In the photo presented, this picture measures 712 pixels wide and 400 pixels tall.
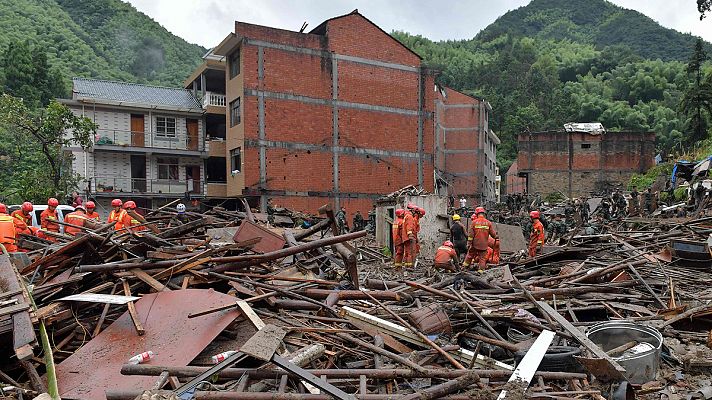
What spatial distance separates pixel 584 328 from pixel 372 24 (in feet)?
87.1

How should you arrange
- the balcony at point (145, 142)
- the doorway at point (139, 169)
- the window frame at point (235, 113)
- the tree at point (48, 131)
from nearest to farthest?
the tree at point (48, 131), the window frame at point (235, 113), the balcony at point (145, 142), the doorway at point (139, 169)

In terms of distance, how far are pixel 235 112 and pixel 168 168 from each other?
6368 millimetres

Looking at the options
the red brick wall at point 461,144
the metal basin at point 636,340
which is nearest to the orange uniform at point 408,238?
the metal basin at point 636,340

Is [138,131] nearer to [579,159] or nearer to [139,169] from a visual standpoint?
[139,169]

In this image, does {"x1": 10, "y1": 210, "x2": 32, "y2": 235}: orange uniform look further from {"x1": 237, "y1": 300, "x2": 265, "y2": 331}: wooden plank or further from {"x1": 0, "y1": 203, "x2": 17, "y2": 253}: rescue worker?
{"x1": 237, "y1": 300, "x2": 265, "y2": 331}: wooden plank

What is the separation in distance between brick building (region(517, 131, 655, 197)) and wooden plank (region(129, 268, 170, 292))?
36664 millimetres

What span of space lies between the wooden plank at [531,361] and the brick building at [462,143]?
4047 centimetres

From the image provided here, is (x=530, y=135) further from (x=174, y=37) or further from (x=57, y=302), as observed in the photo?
(x=174, y=37)

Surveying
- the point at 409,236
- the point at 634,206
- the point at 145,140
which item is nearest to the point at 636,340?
the point at 409,236

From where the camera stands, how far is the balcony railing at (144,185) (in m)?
28.0

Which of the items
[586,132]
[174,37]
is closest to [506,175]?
[586,132]

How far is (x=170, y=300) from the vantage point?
17.1 feet

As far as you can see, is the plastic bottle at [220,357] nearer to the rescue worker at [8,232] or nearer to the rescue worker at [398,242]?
the rescue worker at [8,232]

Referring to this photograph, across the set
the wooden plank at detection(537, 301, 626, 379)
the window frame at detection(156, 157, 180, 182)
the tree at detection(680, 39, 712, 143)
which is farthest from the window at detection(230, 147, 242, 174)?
the tree at detection(680, 39, 712, 143)
